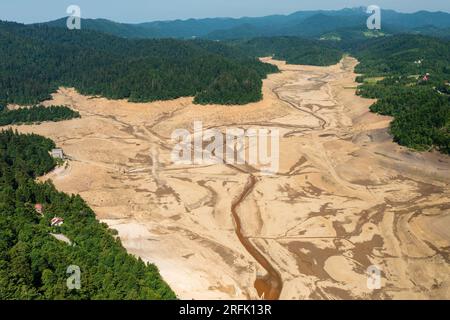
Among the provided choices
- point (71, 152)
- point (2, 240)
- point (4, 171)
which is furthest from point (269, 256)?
point (71, 152)

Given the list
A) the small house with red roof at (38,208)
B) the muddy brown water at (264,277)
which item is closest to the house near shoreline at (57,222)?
the small house with red roof at (38,208)

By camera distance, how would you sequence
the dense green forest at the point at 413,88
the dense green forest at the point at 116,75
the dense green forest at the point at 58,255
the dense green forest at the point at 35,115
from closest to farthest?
the dense green forest at the point at 58,255
the dense green forest at the point at 413,88
the dense green forest at the point at 35,115
the dense green forest at the point at 116,75
